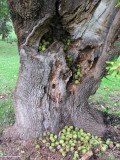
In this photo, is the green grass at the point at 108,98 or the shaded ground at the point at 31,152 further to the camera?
the green grass at the point at 108,98

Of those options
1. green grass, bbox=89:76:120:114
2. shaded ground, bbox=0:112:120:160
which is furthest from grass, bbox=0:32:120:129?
shaded ground, bbox=0:112:120:160

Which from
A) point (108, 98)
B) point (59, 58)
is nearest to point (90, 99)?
point (108, 98)

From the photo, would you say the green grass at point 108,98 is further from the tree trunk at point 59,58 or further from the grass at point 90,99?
the tree trunk at point 59,58

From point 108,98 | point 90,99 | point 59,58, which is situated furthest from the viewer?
point 108,98

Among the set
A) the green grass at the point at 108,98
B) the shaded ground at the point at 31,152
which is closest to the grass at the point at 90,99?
the green grass at the point at 108,98

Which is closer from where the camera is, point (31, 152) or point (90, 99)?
point (31, 152)

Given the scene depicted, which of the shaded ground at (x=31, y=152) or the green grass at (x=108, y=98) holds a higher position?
the green grass at (x=108, y=98)

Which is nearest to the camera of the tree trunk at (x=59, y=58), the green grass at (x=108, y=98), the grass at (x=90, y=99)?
the tree trunk at (x=59, y=58)

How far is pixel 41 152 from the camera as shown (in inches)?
110

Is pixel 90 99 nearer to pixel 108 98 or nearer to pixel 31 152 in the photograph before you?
pixel 108 98

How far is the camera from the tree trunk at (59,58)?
261 cm

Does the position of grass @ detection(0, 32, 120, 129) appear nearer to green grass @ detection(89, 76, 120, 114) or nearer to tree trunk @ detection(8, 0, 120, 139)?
green grass @ detection(89, 76, 120, 114)

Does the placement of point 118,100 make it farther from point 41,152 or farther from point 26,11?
point 26,11

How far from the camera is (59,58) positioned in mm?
2773
